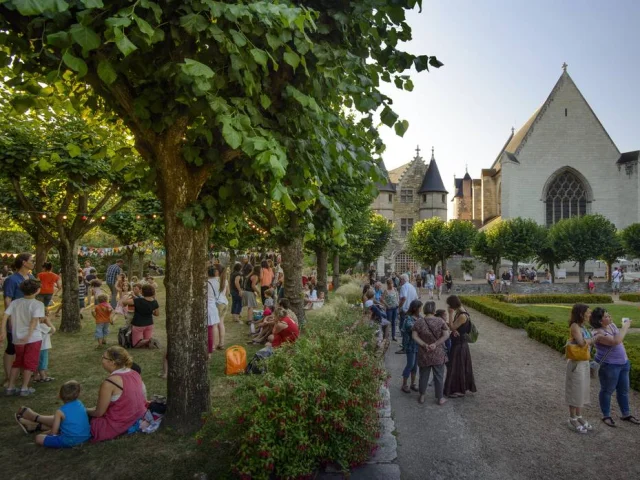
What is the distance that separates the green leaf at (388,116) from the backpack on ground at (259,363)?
9.29 ft

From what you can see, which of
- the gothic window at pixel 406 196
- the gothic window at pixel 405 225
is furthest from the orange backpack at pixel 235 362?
the gothic window at pixel 406 196

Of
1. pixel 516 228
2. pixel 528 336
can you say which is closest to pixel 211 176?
pixel 528 336

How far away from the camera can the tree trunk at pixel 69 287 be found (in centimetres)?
1233

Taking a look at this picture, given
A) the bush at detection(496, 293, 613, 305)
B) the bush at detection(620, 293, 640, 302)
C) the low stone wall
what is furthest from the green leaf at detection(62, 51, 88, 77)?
the low stone wall

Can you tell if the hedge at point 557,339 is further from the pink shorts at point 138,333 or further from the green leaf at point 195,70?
the pink shorts at point 138,333

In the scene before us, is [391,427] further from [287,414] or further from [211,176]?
[211,176]

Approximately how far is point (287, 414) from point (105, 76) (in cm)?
328

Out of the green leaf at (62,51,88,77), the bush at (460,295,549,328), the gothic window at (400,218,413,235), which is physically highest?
the gothic window at (400,218,413,235)

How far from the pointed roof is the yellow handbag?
49225 mm

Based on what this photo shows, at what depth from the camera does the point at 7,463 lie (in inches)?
186

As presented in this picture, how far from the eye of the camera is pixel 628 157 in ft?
146

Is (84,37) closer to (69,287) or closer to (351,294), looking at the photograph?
(69,287)

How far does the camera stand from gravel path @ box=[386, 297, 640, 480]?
5.00 metres

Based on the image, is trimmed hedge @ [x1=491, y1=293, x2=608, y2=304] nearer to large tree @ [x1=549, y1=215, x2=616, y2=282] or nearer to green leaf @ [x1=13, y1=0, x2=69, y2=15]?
large tree @ [x1=549, y1=215, x2=616, y2=282]
